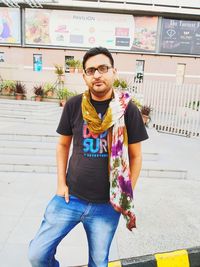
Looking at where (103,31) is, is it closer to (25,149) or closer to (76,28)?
(76,28)

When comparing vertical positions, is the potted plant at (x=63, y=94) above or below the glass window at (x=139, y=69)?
below

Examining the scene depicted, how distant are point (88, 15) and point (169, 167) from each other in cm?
1357

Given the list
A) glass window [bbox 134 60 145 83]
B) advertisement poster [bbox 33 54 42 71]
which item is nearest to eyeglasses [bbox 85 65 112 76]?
glass window [bbox 134 60 145 83]

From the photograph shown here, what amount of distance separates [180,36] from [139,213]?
1545cm

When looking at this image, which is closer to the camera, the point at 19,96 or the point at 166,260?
the point at 166,260

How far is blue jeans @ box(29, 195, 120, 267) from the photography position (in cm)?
163

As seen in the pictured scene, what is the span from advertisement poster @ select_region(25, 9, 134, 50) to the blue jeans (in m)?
15.7

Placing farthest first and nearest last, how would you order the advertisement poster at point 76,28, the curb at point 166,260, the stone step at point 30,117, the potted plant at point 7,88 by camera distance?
1. the advertisement poster at point 76,28
2. the potted plant at point 7,88
3. the stone step at point 30,117
4. the curb at point 166,260

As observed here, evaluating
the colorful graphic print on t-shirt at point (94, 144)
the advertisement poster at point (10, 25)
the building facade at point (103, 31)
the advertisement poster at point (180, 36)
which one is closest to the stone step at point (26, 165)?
the colorful graphic print on t-shirt at point (94, 144)

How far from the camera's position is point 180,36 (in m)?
16.2

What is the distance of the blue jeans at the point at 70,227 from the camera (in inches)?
64.1

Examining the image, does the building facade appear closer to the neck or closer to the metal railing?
the metal railing

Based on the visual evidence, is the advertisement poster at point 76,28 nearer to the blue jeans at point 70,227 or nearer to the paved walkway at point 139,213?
the paved walkway at point 139,213

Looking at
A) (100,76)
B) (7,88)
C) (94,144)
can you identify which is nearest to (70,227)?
(94,144)
